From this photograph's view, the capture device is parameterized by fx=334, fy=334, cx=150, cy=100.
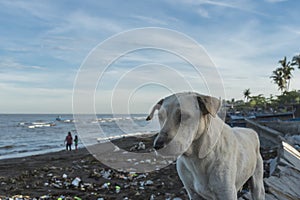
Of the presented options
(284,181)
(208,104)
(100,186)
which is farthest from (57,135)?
(208,104)

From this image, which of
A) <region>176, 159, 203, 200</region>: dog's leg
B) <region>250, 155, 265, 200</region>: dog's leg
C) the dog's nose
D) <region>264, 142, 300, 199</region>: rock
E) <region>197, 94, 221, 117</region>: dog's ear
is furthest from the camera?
<region>264, 142, 300, 199</region>: rock

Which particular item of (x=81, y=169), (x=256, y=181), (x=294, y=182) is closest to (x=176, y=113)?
(x=256, y=181)

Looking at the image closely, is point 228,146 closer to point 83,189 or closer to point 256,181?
point 256,181

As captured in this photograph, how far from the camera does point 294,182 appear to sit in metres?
6.92

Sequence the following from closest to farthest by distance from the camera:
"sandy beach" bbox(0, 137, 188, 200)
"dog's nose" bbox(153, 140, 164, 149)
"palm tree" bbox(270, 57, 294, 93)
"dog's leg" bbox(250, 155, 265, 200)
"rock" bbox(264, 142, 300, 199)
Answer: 1. "dog's nose" bbox(153, 140, 164, 149)
2. "dog's leg" bbox(250, 155, 265, 200)
3. "rock" bbox(264, 142, 300, 199)
4. "sandy beach" bbox(0, 137, 188, 200)
5. "palm tree" bbox(270, 57, 294, 93)

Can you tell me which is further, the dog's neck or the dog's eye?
the dog's neck

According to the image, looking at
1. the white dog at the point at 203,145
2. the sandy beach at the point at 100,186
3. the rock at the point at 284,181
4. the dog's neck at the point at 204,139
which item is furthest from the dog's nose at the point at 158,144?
the sandy beach at the point at 100,186

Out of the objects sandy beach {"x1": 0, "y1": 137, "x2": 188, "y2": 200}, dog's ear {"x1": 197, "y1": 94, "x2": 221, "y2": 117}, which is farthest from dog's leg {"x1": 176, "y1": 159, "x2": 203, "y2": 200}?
sandy beach {"x1": 0, "y1": 137, "x2": 188, "y2": 200}

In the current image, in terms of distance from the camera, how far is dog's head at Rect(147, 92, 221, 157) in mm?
2912

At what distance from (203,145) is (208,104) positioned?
0.43 metres

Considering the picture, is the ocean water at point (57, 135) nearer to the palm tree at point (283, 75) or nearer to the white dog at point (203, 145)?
the white dog at point (203, 145)

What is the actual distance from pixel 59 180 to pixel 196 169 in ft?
28.5

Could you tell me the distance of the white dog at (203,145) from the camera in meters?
2.99

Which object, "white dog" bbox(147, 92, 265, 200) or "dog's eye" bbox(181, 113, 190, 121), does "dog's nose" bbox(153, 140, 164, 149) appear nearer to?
"white dog" bbox(147, 92, 265, 200)
